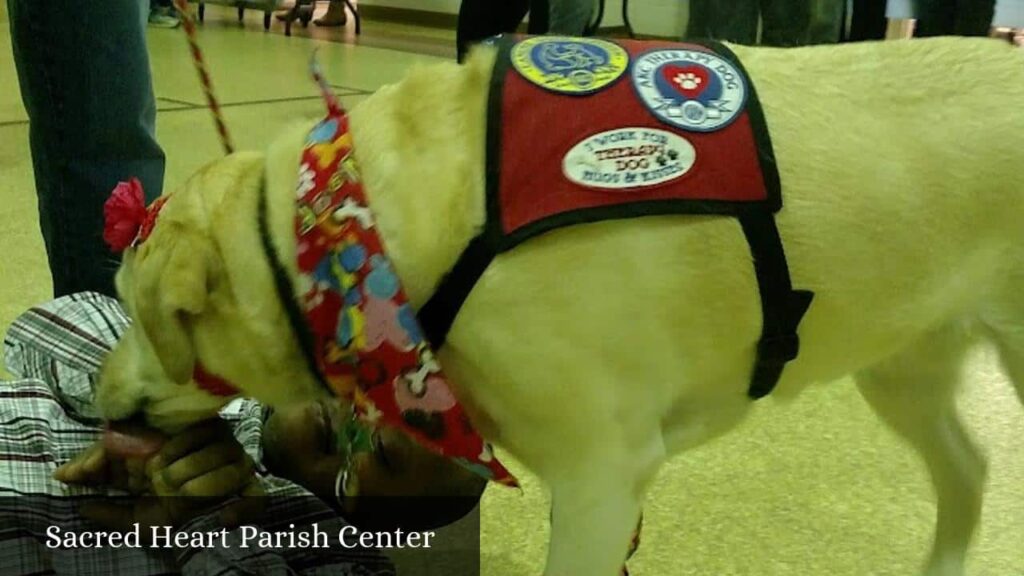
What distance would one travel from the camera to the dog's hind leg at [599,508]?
100cm

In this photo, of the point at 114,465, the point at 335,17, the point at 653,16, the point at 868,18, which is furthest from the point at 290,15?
the point at 114,465

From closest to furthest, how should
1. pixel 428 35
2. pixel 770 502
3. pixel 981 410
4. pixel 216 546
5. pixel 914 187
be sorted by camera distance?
pixel 914 187, pixel 216 546, pixel 770 502, pixel 981 410, pixel 428 35

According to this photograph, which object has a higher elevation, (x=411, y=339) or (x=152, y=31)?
(x=411, y=339)

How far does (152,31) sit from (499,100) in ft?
18.1

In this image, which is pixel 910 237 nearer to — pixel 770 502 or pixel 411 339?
pixel 411 339

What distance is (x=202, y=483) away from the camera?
121 cm

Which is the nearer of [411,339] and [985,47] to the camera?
[411,339]

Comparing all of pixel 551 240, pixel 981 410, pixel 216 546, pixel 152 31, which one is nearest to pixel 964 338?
pixel 551 240

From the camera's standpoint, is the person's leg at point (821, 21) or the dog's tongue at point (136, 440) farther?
the person's leg at point (821, 21)

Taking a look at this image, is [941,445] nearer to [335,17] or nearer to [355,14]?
[355,14]

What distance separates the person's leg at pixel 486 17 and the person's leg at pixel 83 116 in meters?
1.28

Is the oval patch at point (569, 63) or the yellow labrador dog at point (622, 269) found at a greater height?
the oval patch at point (569, 63)

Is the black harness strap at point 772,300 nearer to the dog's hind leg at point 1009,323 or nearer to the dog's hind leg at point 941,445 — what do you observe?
the dog's hind leg at point 1009,323

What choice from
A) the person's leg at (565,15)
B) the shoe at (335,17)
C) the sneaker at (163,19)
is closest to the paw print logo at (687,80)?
the person's leg at (565,15)
